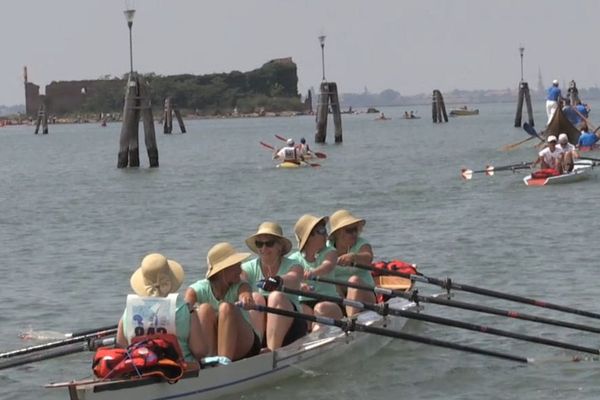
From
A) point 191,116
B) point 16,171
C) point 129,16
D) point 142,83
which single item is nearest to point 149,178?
point 142,83

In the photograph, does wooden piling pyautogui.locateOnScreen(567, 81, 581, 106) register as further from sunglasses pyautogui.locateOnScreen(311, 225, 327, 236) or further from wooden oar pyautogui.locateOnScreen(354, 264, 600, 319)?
sunglasses pyautogui.locateOnScreen(311, 225, 327, 236)

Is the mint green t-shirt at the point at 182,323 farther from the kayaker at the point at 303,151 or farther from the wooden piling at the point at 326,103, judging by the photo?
the wooden piling at the point at 326,103

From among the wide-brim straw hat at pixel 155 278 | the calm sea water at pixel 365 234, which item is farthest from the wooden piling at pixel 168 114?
the wide-brim straw hat at pixel 155 278

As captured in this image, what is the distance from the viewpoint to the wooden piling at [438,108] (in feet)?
269

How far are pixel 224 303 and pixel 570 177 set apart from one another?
59.0ft

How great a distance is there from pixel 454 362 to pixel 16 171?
36.2m

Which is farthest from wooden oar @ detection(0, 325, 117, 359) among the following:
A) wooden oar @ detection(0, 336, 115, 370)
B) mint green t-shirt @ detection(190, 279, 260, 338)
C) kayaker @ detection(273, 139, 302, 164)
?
kayaker @ detection(273, 139, 302, 164)

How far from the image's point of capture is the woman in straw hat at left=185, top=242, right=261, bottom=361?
977cm

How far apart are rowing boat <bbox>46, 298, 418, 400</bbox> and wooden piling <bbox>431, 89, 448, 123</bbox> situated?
68.1m

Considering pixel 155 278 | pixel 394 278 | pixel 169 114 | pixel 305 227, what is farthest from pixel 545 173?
pixel 169 114

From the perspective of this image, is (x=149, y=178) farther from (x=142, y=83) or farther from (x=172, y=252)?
(x=172, y=252)

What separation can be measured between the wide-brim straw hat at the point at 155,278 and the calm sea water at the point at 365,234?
131 cm

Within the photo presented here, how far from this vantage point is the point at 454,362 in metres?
11.9

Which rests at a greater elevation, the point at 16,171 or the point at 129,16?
the point at 129,16
